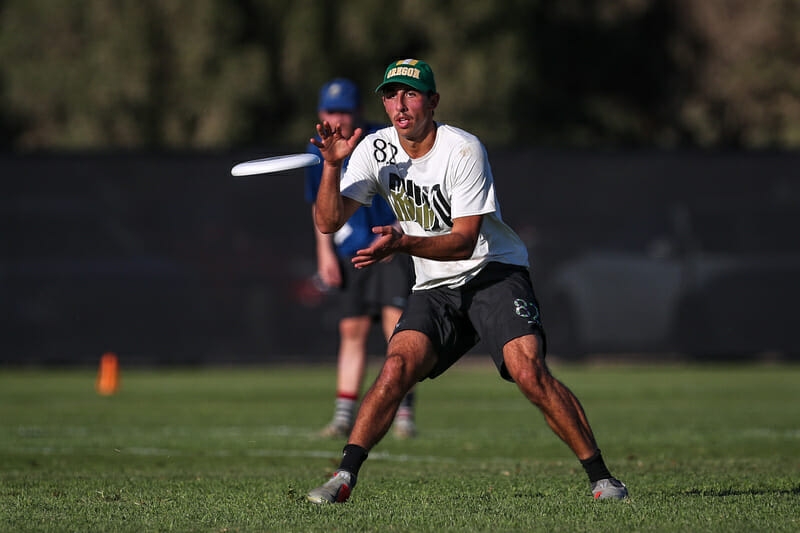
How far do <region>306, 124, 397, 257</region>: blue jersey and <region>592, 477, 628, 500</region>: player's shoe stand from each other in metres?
3.79

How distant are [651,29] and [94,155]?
1605cm

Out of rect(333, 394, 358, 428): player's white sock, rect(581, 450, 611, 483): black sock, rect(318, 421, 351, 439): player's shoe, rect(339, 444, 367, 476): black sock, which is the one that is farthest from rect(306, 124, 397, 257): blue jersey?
rect(581, 450, 611, 483): black sock

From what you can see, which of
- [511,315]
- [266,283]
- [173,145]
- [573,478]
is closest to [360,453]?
[511,315]

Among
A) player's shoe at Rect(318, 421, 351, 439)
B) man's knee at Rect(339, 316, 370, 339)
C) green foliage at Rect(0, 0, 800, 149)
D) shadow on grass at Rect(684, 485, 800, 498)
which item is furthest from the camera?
green foliage at Rect(0, 0, 800, 149)

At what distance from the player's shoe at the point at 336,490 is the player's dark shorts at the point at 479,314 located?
26.3 inches

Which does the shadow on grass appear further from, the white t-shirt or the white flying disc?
the white flying disc

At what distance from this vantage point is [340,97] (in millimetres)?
9125

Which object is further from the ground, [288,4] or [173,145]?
[288,4]

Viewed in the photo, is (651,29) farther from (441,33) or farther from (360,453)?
(360,453)

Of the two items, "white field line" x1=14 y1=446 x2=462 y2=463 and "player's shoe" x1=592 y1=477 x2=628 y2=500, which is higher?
"player's shoe" x1=592 y1=477 x2=628 y2=500

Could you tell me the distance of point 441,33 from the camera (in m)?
24.5

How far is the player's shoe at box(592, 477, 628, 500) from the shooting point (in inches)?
223

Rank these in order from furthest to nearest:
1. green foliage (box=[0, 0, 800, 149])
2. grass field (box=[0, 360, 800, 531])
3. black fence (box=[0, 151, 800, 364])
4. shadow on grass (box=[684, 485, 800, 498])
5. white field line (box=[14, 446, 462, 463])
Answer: green foliage (box=[0, 0, 800, 149]) < black fence (box=[0, 151, 800, 364]) < white field line (box=[14, 446, 462, 463]) < shadow on grass (box=[684, 485, 800, 498]) < grass field (box=[0, 360, 800, 531])

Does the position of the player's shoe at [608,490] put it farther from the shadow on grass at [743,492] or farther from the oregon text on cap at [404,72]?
the oregon text on cap at [404,72]
